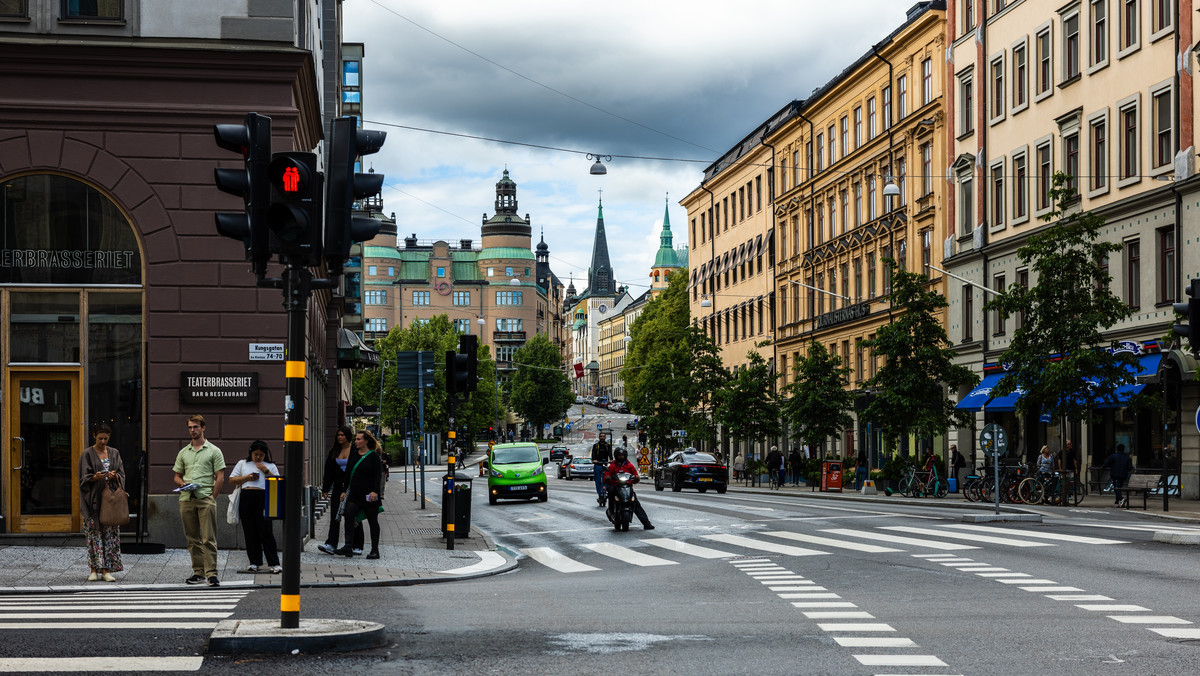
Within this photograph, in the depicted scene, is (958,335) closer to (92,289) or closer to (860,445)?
(860,445)

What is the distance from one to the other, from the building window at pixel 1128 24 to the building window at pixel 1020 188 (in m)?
6.52

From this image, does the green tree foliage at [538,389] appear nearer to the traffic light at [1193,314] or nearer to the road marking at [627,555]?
the road marking at [627,555]

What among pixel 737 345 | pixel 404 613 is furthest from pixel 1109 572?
pixel 737 345

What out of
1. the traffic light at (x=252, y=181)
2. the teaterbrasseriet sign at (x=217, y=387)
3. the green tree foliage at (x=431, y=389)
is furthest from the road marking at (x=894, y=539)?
the green tree foliage at (x=431, y=389)

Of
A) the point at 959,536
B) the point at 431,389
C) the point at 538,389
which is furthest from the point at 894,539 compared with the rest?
the point at 538,389

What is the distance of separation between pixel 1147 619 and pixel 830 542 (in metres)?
9.88

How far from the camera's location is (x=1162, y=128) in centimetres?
3634

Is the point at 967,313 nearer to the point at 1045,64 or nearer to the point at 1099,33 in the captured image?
the point at 1045,64

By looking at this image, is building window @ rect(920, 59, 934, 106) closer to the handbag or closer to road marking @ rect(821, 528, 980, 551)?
road marking @ rect(821, 528, 980, 551)

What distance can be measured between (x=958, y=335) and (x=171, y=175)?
115 ft

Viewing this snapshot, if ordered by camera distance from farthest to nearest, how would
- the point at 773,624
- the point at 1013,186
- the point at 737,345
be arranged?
1. the point at 737,345
2. the point at 1013,186
3. the point at 773,624

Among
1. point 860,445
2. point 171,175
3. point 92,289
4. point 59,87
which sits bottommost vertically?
point 860,445

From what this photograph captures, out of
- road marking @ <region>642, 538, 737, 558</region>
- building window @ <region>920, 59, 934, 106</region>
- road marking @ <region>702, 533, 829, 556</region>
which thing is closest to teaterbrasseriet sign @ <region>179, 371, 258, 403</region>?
road marking @ <region>642, 538, 737, 558</region>

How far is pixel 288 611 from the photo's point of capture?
31.7 feet
